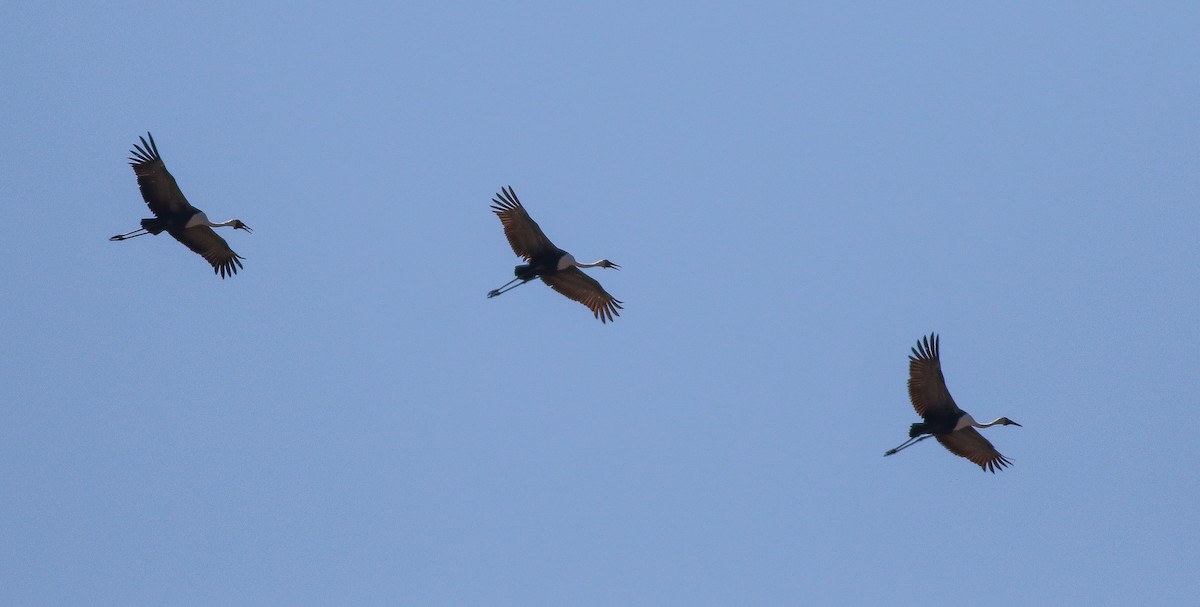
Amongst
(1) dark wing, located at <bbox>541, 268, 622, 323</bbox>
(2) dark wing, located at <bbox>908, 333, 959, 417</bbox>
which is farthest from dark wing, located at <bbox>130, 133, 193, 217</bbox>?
(2) dark wing, located at <bbox>908, 333, 959, 417</bbox>

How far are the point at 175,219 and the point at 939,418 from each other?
700 inches

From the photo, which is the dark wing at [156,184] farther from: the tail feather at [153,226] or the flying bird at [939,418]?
the flying bird at [939,418]

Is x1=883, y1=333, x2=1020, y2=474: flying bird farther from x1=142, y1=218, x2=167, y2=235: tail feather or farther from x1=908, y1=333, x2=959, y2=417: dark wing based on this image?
x1=142, y1=218, x2=167, y2=235: tail feather

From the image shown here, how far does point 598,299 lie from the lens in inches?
1628

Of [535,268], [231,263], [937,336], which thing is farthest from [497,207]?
[937,336]

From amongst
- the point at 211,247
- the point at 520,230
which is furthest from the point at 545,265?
the point at 211,247

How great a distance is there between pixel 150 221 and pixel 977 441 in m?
19.3

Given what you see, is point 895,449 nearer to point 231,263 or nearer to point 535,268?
point 535,268

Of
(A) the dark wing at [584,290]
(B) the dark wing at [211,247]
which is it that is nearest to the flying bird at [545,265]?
(A) the dark wing at [584,290]

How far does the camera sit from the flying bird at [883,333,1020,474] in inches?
1506

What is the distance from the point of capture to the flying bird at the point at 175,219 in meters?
39.4

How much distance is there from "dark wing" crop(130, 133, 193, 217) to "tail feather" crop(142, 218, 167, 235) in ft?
0.60

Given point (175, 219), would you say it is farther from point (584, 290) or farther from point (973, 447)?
point (973, 447)

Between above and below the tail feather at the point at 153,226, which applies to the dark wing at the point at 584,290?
above
